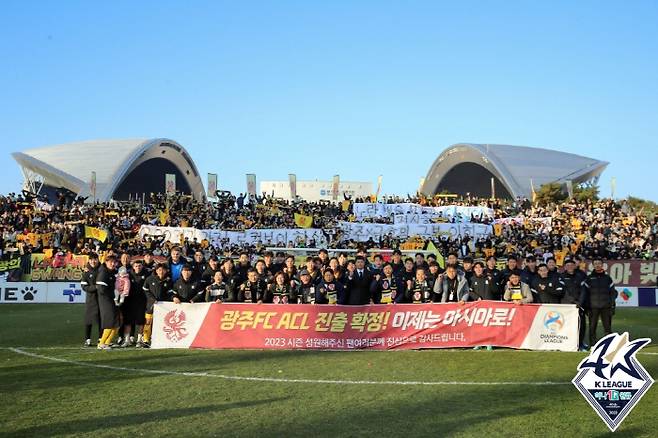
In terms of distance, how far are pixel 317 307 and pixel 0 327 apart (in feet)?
28.7

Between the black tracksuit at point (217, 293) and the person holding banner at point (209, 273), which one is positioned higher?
the person holding banner at point (209, 273)

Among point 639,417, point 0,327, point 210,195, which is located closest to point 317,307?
point 639,417

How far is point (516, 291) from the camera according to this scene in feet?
41.2

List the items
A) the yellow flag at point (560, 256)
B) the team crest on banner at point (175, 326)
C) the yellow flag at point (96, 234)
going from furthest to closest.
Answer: the yellow flag at point (560, 256) → the yellow flag at point (96, 234) → the team crest on banner at point (175, 326)

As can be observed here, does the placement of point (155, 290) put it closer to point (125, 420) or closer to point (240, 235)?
point (125, 420)

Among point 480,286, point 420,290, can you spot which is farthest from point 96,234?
point 480,286

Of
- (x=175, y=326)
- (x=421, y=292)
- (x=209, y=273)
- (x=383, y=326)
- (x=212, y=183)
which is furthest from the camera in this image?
(x=212, y=183)

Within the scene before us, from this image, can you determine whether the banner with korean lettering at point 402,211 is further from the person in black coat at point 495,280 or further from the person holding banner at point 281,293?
the person holding banner at point 281,293

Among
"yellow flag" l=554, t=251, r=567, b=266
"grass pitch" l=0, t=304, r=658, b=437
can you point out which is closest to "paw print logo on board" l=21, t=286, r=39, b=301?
"grass pitch" l=0, t=304, r=658, b=437

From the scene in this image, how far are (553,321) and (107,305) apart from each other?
8.08m

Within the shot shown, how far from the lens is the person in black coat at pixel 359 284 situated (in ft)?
42.5

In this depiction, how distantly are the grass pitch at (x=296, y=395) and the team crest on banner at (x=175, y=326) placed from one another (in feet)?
1.32

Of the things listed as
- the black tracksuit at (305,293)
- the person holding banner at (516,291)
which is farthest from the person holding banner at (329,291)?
the person holding banner at (516,291)

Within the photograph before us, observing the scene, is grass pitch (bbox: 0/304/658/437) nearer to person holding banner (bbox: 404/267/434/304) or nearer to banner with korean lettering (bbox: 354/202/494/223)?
person holding banner (bbox: 404/267/434/304)
